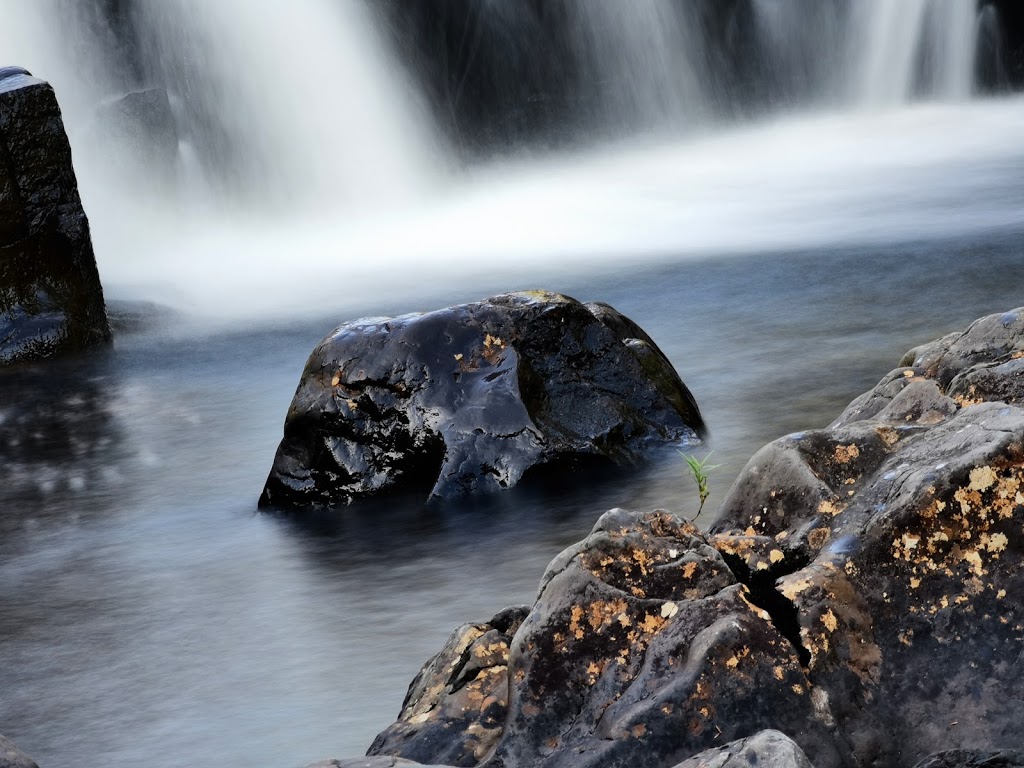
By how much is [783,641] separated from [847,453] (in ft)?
2.11

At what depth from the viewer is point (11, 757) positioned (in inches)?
120

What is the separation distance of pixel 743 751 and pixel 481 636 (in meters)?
0.94

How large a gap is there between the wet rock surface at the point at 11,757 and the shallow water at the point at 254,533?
1028 millimetres

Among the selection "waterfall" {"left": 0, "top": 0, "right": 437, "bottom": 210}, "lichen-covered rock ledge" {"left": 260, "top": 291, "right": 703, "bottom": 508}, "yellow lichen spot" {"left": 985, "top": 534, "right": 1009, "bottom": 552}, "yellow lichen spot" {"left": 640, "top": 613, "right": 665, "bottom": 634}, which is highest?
"waterfall" {"left": 0, "top": 0, "right": 437, "bottom": 210}

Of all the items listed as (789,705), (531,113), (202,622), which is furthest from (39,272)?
(531,113)

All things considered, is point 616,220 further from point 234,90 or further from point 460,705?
point 460,705

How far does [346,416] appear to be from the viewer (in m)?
6.30

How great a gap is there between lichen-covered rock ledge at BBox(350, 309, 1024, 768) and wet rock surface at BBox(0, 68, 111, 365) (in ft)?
25.4

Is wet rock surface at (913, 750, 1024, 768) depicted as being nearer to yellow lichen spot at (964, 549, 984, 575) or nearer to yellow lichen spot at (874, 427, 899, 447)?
yellow lichen spot at (964, 549, 984, 575)

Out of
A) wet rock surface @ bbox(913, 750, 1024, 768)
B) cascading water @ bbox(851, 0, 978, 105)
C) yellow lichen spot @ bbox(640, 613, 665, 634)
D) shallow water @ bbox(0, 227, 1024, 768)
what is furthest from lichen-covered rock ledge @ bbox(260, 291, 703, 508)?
cascading water @ bbox(851, 0, 978, 105)

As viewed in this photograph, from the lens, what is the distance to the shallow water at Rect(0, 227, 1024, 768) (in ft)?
14.7

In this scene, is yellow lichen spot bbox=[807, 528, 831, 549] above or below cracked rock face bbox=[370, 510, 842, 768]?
above

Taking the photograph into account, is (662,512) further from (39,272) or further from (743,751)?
(39,272)

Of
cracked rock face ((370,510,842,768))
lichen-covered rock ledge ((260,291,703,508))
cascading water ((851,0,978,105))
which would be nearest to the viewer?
cracked rock face ((370,510,842,768))
